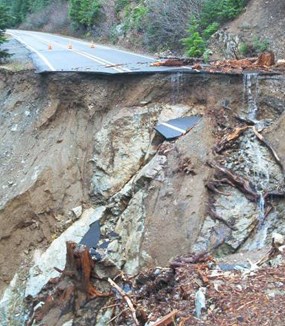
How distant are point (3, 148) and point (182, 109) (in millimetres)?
5256

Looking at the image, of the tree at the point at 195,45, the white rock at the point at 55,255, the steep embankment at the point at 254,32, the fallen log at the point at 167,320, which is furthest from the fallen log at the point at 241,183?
the tree at the point at 195,45

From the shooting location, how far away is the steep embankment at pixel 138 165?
9.26 meters

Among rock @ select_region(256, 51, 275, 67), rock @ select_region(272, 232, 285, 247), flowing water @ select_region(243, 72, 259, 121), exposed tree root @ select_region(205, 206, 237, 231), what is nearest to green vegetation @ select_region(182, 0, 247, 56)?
rock @ select_region(256, 51, 275, 67)

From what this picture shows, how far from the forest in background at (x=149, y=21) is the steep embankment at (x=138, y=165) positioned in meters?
7.00

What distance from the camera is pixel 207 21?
2080 centimetres

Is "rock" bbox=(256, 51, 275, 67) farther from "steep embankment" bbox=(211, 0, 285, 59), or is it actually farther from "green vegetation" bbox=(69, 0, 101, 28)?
"green vegetation" bbox=(69, 0, 101, 28)

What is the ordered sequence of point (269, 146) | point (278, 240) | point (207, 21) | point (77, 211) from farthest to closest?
point (207, 21) < point (77, 211) < point (269, 146) < point (278, 240)

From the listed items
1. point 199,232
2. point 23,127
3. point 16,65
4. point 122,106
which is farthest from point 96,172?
point 16,65

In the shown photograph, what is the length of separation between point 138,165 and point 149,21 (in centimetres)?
1485

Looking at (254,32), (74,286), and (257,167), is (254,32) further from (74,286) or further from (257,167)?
(74,286)

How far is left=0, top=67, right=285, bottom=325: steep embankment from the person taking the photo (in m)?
9.26

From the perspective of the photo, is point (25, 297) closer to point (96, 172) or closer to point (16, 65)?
point (96, 172)

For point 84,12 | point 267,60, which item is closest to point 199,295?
point 267,60

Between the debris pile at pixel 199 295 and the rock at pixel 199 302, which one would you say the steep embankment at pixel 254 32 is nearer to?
the debris pile at pixel 199 295
